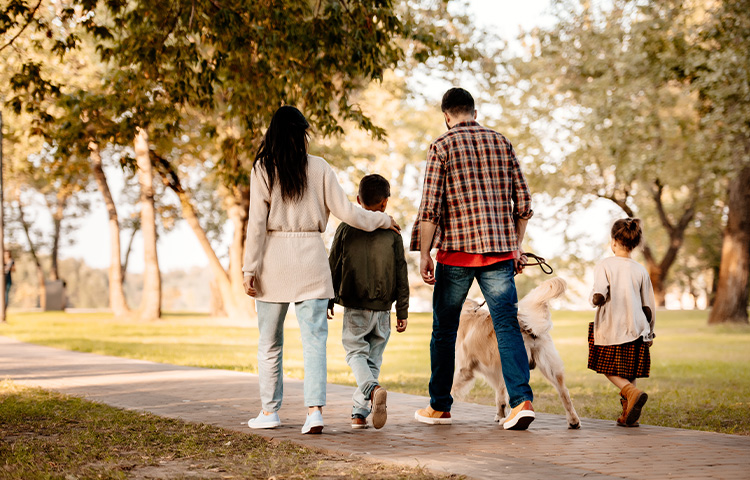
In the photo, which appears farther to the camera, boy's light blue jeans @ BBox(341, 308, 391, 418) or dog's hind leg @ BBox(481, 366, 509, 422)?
dog's hind leg @ BBox(481, 366, 509, 422)

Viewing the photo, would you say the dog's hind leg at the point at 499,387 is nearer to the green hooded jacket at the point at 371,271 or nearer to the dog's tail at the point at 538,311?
the dog's tail at the point at 538,311

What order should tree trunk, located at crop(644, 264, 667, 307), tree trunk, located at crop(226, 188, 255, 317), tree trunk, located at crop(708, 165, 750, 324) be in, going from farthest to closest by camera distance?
tree trunk, located at crop(644, 264, 667, 307)
tree trunk, located at crop(226, 188, 255, 317)
tree trunk, located at crop(708, 165, 750, 324)

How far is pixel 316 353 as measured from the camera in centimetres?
546

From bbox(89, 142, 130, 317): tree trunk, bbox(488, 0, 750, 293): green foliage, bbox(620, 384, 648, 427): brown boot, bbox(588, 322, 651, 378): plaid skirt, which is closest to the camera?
bbox(620, 384, 648, 427): brown boot

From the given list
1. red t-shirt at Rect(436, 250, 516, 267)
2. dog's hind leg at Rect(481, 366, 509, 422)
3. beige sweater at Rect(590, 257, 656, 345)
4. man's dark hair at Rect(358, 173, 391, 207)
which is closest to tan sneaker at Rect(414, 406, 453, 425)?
dog's hind leg at Rect(481, 366, 509, 422)

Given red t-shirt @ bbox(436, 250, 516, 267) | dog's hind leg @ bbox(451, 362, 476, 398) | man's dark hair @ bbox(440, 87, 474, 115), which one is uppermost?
man's dark hair @ bbox(440, 87, 474, 115)

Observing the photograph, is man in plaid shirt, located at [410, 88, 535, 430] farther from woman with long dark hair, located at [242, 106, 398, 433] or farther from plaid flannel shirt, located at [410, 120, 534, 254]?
woman with long dark hair, located at [242, 106, 398, 433]

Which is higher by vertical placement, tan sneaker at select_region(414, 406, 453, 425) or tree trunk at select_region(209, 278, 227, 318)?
tree trunk at select_region(209, 278, 227, 318)

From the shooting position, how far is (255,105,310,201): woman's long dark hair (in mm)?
5441

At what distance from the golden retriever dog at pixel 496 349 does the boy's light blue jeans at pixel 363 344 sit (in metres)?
0.72

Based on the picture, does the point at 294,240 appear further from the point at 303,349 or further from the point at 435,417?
the point at 435,417

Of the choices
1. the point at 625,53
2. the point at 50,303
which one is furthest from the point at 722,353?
the point at 50,303

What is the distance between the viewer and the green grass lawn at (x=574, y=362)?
24.9 feet

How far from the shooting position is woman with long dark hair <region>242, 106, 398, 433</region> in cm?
543
